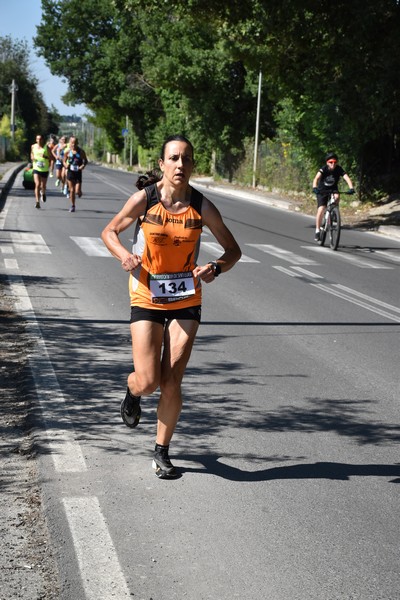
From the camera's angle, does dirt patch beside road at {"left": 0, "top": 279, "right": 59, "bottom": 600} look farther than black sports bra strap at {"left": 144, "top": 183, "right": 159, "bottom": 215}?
No

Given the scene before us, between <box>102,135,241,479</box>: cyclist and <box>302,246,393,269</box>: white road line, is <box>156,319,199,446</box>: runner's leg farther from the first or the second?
<box>302,246,393,269</box>: white road line

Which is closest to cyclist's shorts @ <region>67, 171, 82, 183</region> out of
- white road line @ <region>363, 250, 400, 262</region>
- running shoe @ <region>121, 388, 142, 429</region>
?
white road line @ <region>363, 250, 400, 262</region>

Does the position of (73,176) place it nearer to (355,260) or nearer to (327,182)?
(327,182)

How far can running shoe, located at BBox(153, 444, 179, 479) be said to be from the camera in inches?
218

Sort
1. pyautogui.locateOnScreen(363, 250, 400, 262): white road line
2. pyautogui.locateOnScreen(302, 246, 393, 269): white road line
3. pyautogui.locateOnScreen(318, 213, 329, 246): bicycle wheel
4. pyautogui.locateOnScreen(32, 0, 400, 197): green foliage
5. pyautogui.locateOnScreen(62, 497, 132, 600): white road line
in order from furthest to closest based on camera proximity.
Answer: pyautogui.locateOnScreen(32, 0, 400, 197): green foliage < pyautogui.locateOnScreen(318, 213, 329, 246): bicycle wheel < pyautogui.locateOnScreen(363, 250, 400, 262): white road line < pyautogui.locateOnScreen(302, 246, 393, 269): white road line < pyautogui.locateOnScreen(62, 497, 132, 600): white road line

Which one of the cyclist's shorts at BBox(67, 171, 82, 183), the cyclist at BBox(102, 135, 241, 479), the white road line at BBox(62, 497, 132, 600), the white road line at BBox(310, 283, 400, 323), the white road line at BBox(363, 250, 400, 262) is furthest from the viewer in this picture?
the cyclist's shorts at BBox(67, 171, 82, 183)

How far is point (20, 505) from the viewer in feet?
16.5

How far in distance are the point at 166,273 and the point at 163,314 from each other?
0.73 ft

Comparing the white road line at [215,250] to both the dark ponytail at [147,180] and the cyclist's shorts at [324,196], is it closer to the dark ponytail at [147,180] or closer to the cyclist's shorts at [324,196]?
the cyclist's shorts at [324,196]

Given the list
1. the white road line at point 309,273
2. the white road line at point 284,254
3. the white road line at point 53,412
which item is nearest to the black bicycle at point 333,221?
the white road line at point 284,254

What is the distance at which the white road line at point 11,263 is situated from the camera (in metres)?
14.4

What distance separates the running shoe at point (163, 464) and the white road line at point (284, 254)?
11.6 metres

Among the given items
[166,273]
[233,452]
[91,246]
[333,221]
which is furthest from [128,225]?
[333,221]

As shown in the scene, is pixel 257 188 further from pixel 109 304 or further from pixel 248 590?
pixel 248 590
